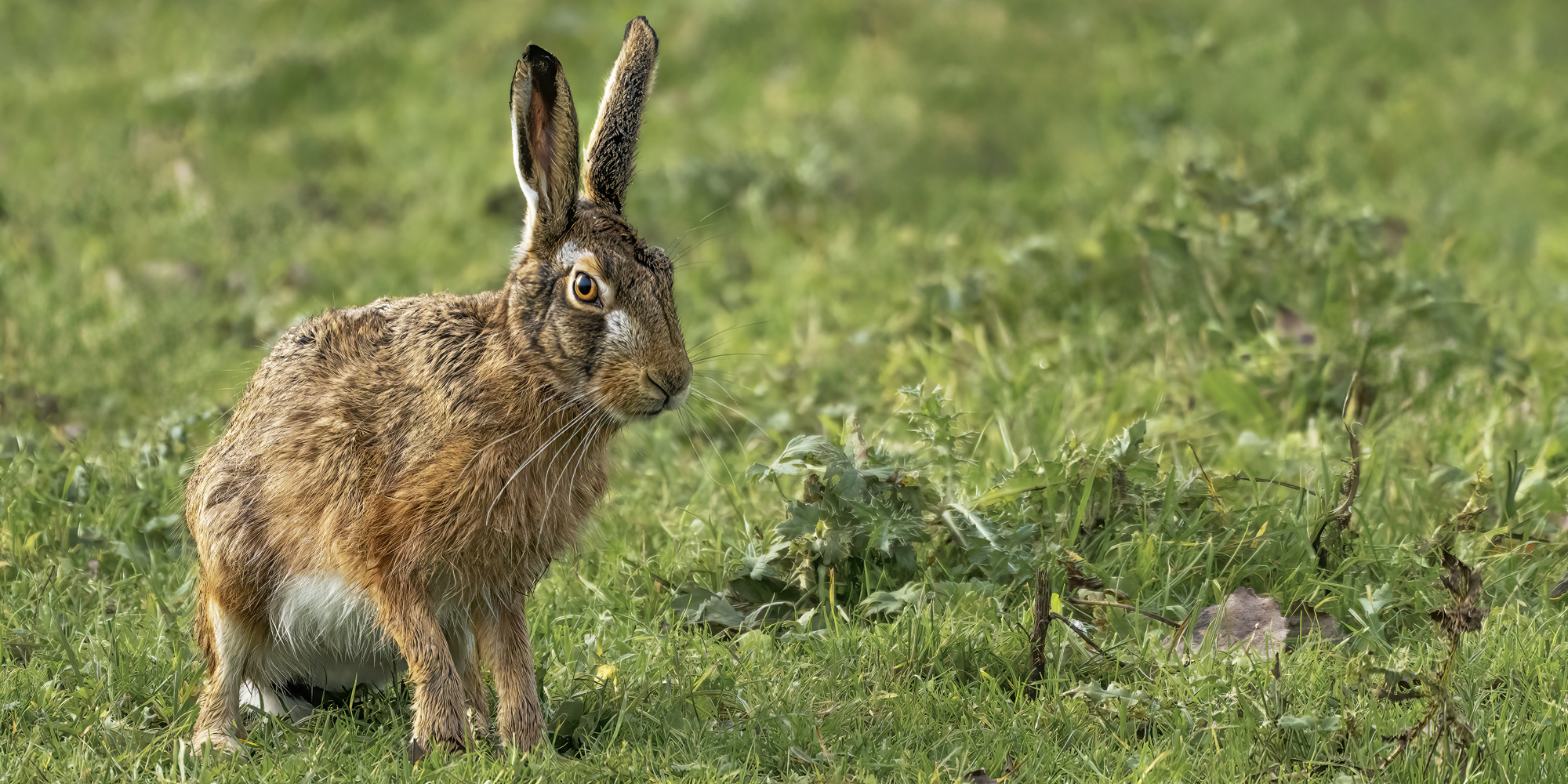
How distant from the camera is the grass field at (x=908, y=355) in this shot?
3.62 meters

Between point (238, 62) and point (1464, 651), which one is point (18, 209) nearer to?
point (238, 62)

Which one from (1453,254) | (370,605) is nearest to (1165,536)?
(370,605)

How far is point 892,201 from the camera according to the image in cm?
843

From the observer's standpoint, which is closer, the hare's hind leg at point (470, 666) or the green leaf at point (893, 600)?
the hare's hind leg at point (470, 666)

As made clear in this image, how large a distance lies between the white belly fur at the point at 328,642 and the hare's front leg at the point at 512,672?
10 cm

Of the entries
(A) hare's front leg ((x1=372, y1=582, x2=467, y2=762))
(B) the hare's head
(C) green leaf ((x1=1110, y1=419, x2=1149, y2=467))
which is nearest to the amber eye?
(B) the hare's head

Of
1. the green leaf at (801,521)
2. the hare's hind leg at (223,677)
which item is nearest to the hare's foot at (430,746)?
the hare's hind leg at (223,677)

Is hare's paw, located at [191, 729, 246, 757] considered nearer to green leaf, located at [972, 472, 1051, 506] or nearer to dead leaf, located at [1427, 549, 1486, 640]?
green leaf, located at [972, 472, 1051, 506]

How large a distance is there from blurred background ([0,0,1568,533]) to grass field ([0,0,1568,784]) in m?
0.03

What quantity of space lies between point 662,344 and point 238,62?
726cm

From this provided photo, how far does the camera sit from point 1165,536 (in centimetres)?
434

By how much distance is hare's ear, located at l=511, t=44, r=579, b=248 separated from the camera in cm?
344

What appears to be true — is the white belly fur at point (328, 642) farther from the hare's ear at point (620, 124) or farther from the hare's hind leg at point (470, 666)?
the hare's ear at point (620, 124)

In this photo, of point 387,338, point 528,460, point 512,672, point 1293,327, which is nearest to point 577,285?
point 528,460
